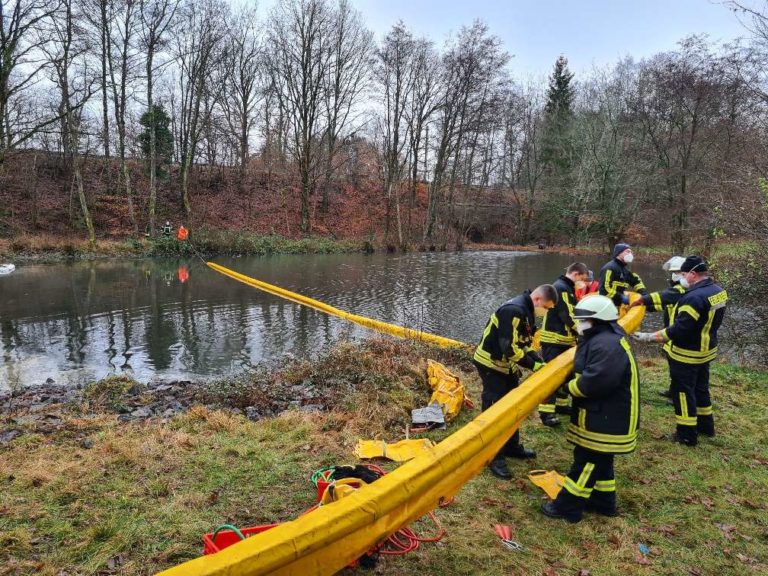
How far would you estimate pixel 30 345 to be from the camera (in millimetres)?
11031

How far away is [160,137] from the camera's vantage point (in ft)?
119

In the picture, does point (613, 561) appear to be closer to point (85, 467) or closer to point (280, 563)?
point (280, 563)

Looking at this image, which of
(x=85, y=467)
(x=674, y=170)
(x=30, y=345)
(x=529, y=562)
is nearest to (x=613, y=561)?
(x=529, y=562)

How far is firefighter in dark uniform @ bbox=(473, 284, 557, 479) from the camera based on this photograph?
4.82m

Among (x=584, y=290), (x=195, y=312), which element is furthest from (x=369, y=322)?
(x=584, y=290)

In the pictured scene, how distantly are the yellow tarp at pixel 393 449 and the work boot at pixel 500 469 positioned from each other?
0.72m

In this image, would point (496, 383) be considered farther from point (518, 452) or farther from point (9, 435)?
point (9, 435)

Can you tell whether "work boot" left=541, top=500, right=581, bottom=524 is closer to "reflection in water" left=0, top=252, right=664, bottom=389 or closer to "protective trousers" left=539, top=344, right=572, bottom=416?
"protective trousers" left=539, top=344, right=572, bottom=416

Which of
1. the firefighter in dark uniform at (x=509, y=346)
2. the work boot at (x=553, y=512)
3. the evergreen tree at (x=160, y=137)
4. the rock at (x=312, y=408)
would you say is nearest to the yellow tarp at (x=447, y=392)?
the firefighter in dark uniform at (x=509, y=346)

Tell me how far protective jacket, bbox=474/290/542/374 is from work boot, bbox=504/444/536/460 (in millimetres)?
982

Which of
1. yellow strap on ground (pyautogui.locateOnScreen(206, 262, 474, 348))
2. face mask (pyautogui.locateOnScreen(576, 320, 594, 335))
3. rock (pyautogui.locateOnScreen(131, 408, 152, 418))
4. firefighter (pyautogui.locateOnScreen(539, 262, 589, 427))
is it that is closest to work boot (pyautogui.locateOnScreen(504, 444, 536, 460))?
firefighter (pyautogui.locateOnScreen(539, 262, 589, 427))

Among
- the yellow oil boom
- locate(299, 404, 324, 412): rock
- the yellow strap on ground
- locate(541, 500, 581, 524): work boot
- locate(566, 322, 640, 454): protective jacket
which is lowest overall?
locate(299, 404, 324, 412): rock

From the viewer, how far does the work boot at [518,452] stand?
17.6 feet

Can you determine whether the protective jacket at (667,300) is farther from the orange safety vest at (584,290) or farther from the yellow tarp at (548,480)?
the yellow tarp at (548,480)
